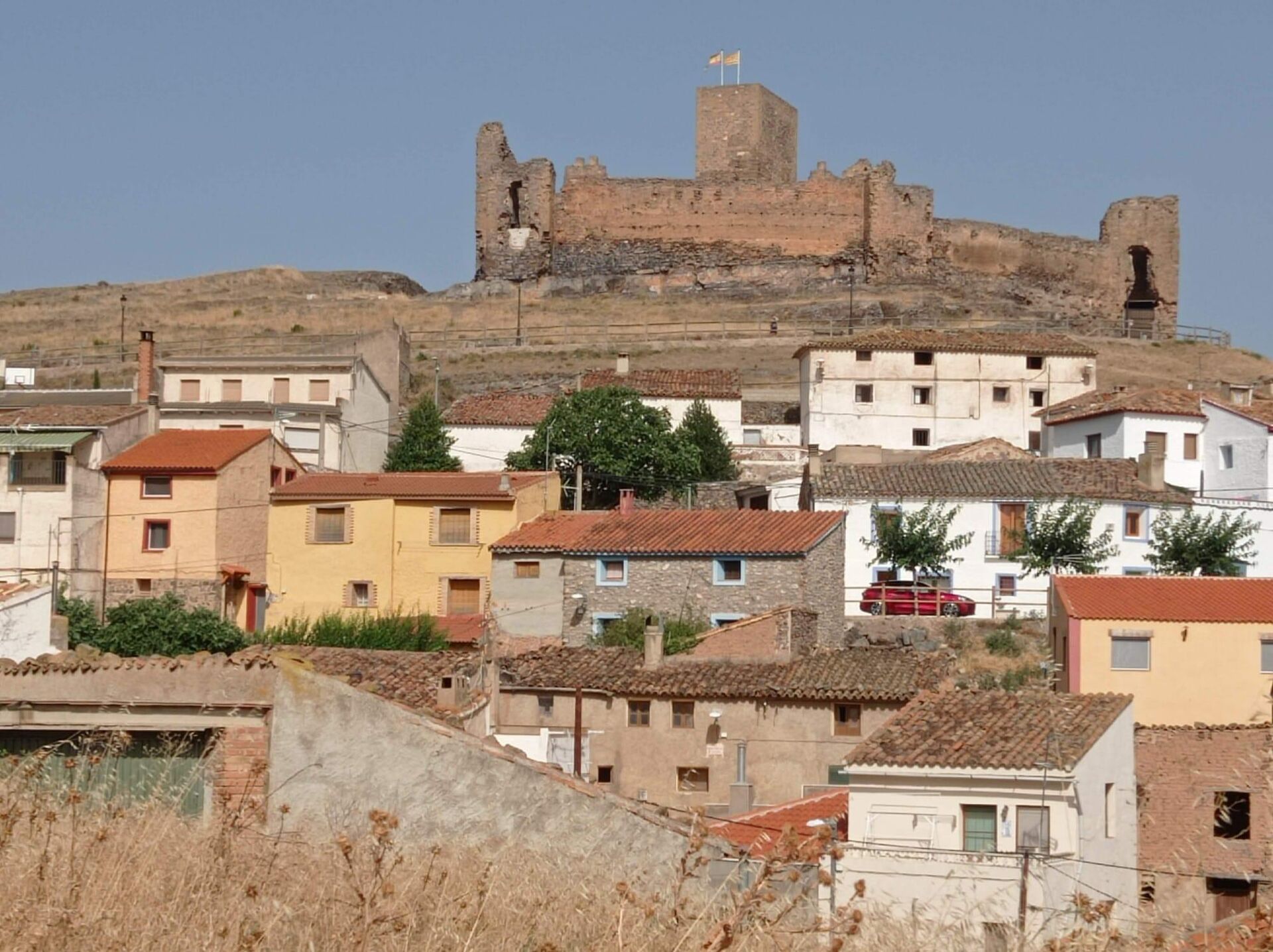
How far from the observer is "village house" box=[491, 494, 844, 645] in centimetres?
3422

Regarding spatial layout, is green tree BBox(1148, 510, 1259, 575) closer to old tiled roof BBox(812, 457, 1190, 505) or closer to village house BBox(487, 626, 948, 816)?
old tiled roof BBox(812, 457, 1190, 505)

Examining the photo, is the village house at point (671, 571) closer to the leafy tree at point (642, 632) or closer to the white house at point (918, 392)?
the leafy tree at point (642, 632)

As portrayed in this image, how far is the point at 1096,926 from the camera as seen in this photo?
7113mm

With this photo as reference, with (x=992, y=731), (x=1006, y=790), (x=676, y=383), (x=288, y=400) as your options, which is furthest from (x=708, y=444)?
(x=1006, y=790)

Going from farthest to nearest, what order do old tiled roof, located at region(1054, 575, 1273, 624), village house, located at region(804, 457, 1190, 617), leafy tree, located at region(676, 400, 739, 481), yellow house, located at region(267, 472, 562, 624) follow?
leafy tree, located at region(676, 400, 739, 481) < village house, located at region(804, 457, 1190, 617) < yellow house, located at region(267, 472, 562, 624) < old tiled roof, located at region(1054, 575, 1273, 624)

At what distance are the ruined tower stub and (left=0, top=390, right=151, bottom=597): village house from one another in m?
47.0

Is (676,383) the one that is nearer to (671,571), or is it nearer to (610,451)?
(610,451)

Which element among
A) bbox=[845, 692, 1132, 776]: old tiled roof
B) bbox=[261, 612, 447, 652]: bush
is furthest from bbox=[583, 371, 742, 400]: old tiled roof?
bbox=[845, 692, 1132, 776]: old tiled roof

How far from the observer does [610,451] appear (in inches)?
1791

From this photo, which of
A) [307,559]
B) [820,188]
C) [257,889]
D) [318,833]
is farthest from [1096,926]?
[820,188]

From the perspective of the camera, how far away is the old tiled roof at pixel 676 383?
2064 inches

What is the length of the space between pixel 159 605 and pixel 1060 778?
19607 mm

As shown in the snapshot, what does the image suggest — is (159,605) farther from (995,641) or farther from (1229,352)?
(1229,352)

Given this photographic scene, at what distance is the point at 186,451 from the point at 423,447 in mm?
9262
